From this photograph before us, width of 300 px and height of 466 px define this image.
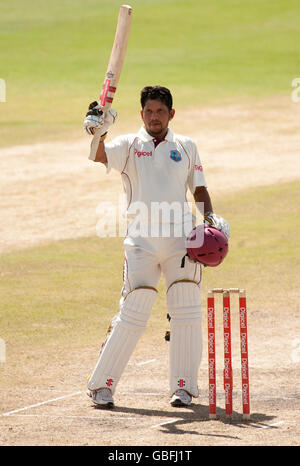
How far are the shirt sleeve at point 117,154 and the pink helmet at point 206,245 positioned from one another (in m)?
0.71

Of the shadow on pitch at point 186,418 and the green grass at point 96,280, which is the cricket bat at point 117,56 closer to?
the shadow on pitch at point 186,418

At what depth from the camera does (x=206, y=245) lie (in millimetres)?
6707

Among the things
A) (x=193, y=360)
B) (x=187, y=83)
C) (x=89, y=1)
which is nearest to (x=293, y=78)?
(x=187, y=83)

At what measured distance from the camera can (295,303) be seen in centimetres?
1006

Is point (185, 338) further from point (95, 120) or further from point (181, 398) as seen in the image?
point (95, 120)

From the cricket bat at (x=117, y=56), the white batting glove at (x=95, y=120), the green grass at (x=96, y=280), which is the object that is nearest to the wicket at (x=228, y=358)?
the white batting glove at (x=95, y=120)

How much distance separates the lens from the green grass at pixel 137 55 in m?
24.3

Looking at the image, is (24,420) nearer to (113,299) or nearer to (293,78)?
(113,299)

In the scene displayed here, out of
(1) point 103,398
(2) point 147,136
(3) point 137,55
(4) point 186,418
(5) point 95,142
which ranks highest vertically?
(3) point 137,55

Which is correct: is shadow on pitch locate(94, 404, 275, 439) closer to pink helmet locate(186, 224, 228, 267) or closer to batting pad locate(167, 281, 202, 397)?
batting pad locate(167, 281, 202, 397)

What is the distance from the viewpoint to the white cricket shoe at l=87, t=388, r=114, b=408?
22.6 feet

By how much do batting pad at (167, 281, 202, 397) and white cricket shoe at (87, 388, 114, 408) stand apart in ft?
1.46

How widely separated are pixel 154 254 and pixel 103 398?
106 cm

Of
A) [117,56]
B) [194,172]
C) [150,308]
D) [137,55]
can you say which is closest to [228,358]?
[150,308]
